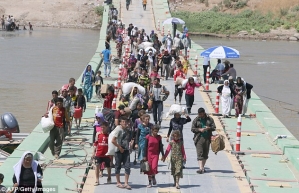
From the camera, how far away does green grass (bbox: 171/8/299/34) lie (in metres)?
73.1

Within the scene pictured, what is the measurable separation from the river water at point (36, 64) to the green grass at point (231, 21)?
30.0 ft

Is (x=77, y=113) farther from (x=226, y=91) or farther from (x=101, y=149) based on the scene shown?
(x=101, y=149)

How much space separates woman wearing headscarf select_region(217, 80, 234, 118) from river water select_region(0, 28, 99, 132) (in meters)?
7.79

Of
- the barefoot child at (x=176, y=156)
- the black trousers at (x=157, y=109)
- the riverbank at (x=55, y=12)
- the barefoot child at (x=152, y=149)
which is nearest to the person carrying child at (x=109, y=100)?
the black trousers at (x=157, y=109)

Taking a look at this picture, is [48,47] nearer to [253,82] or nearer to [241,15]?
[253,82]

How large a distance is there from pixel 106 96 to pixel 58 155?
118 inches

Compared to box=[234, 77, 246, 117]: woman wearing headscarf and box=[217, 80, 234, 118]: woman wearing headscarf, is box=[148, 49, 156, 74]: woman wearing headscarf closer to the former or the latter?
box=[234, 77, 246, 117]: woman wearing headscarf

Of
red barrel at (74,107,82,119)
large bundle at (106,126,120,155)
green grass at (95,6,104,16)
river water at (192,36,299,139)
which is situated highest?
large bundle at (106,126,120,155)

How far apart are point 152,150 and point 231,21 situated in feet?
198

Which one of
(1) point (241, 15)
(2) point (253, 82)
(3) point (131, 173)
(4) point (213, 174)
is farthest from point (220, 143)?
(1) point (241, 15)

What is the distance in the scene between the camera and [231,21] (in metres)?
75.2

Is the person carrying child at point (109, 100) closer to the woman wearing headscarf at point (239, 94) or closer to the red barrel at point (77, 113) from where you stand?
the red barrel at point (77, 113)

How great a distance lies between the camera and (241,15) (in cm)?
7800

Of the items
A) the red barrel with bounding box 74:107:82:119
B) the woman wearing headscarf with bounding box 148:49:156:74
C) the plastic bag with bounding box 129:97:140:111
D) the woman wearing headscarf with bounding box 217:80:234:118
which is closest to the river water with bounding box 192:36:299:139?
the woman wearing headscarf with bounding box 217:80:234:118
